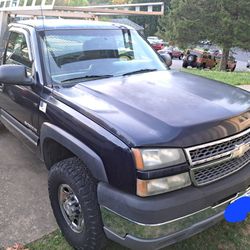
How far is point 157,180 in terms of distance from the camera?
7.37ft

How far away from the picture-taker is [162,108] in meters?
2.61

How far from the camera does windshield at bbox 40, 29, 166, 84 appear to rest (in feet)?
11.1

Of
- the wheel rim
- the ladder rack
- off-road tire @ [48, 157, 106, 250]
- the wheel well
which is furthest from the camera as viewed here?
the ladder rack

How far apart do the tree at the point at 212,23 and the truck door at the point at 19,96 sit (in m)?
19.6

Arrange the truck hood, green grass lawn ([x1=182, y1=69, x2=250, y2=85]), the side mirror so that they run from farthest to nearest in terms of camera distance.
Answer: green grass lawn ([x1=182, y1=69, x2=250, y2=85]), the side mirror, the truck hood

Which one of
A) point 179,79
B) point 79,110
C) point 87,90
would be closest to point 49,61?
point 87,90

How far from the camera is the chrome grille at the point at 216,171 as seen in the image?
7.79 feet

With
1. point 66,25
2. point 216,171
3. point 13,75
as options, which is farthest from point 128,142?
point 66,25

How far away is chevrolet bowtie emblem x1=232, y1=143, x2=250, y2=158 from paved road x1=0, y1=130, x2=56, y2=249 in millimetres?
1702

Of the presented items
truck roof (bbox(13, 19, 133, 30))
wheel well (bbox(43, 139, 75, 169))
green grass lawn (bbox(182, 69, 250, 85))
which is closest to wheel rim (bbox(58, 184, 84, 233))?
wheel well (bbox(43, 139, 75, 169))

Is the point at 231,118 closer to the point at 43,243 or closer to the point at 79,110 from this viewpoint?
the point at 79,110

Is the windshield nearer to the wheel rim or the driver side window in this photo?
the driver side window

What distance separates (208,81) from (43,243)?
207 centimetres

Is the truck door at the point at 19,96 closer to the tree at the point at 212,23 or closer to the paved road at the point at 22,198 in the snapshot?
the paved road at the point at 22,198
